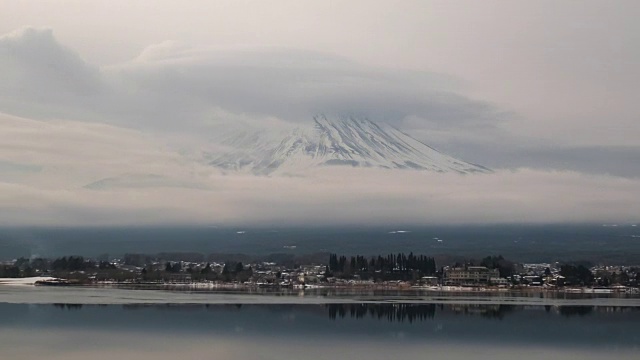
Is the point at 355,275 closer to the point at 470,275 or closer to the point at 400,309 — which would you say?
the point at 470,275

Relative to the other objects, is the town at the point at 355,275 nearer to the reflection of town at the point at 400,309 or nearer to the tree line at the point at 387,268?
the tree line at the point at 387,268

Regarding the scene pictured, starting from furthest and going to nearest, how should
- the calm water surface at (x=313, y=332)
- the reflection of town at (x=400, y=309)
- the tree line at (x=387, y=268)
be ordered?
the tree line at (x=387, y=268), the reflection of town at (x=400, y=309), the calm water surface at (x=313, y=332)

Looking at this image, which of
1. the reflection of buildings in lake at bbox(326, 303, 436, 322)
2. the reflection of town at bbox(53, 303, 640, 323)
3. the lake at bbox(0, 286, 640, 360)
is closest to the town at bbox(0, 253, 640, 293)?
the reflection of town at bbox(53, 303, 640, 323)

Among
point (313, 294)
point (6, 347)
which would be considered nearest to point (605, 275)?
point (313, 294)

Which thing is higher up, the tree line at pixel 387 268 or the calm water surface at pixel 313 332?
the tree line at pixel 387 268

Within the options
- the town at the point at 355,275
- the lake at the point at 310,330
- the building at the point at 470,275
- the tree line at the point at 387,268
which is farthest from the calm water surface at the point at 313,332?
the tree line at the point at 387,268

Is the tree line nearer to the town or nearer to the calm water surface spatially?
the town

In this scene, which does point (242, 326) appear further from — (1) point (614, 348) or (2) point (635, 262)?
(2) point (635, 262)
